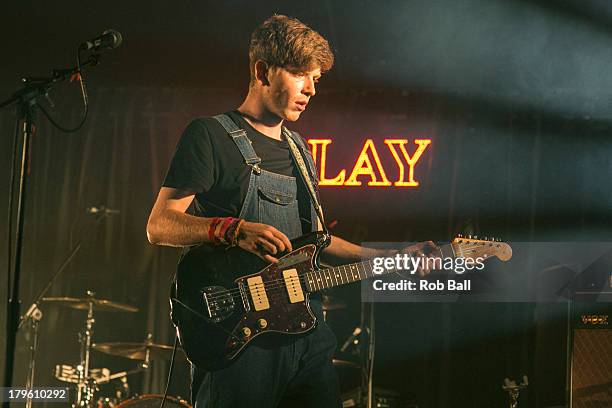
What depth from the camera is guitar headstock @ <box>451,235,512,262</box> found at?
Answer: 130 inches

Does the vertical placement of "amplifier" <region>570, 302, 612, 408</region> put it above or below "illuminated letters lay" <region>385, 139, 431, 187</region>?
below

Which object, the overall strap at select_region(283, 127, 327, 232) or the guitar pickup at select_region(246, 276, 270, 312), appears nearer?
the guitar pickup at select_region(246, 276, 270, 312)

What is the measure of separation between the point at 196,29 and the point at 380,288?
216cm

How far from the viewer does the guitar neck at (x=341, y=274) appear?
3000 mm

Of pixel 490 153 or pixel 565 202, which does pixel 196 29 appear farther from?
pixel 565 202

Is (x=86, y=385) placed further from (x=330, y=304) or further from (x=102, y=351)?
(x=330, y=304)

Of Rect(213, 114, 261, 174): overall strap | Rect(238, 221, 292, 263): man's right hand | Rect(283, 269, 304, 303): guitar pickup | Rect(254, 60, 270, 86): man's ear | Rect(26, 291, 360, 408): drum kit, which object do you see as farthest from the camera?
Rect(26, 291, 360, 408): drum kit

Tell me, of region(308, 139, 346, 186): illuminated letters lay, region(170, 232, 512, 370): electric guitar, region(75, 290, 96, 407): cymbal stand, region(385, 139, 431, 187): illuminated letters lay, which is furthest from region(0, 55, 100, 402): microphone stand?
region(385, 139, 431, 187): illuminated letters lay

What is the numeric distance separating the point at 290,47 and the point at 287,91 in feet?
0.62

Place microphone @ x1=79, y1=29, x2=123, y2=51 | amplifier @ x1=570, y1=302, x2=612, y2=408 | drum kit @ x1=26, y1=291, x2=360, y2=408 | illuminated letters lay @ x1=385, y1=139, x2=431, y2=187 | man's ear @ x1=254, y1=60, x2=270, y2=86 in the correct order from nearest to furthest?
microphone @ x1=79, y1=29, x2=123, y2=51 → man's ear @ x1=254, y1=60, x2=270, y2=86 → amplifier @ x1=570, y1=302, x2=612, y2=408 → drum kit @ x1=26, y1=291, x2=360, y2=408 → illuminated letters lay @ x1=385, y1=139, x2=431, y2=187

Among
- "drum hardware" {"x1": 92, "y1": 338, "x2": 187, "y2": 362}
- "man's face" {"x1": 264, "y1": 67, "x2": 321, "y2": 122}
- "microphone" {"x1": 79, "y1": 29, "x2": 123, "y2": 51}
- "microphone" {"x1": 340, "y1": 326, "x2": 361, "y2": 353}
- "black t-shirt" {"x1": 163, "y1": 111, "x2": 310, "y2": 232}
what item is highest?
"microphone" {"x1": 79, "y1": 29, "x2": 123, "y2": 51}

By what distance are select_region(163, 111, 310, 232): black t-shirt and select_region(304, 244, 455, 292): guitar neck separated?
0.20 m

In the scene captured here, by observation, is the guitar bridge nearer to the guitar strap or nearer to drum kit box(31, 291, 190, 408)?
the guitar strap

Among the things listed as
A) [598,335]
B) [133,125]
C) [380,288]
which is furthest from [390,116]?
[598,335]
